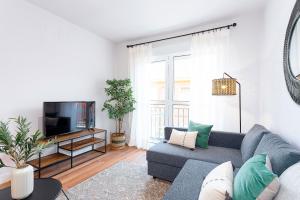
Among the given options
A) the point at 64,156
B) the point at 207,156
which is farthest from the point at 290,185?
the point at 64,156

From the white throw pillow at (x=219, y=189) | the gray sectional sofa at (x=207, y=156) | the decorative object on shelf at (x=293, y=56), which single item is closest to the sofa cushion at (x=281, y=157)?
the gray sectional sofa at (x=207, y=156)

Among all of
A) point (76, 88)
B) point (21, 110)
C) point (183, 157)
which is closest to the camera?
point (183, 157)

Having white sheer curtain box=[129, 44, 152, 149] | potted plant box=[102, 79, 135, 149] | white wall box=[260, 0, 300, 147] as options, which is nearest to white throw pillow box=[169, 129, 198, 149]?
white wall box=[260, 0, 300, 147]

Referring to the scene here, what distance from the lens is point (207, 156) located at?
2133 millimetres

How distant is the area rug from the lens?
199 centimetres

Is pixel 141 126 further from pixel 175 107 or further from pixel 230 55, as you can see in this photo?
pixel 230 55

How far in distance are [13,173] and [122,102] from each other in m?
2.52

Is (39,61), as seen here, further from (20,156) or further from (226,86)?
(226,86)

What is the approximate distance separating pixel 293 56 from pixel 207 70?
162 cm

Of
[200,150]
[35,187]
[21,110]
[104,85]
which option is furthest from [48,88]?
[200,150]

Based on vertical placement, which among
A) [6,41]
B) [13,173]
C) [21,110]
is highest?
[6,41]

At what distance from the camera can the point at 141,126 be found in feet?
12.8

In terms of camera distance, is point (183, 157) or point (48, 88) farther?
point (48, 88)

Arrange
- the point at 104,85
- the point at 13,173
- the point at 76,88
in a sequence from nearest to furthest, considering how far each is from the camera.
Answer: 1. the point at 13,173
2. the point at 76,88
3. the point at 104,85
